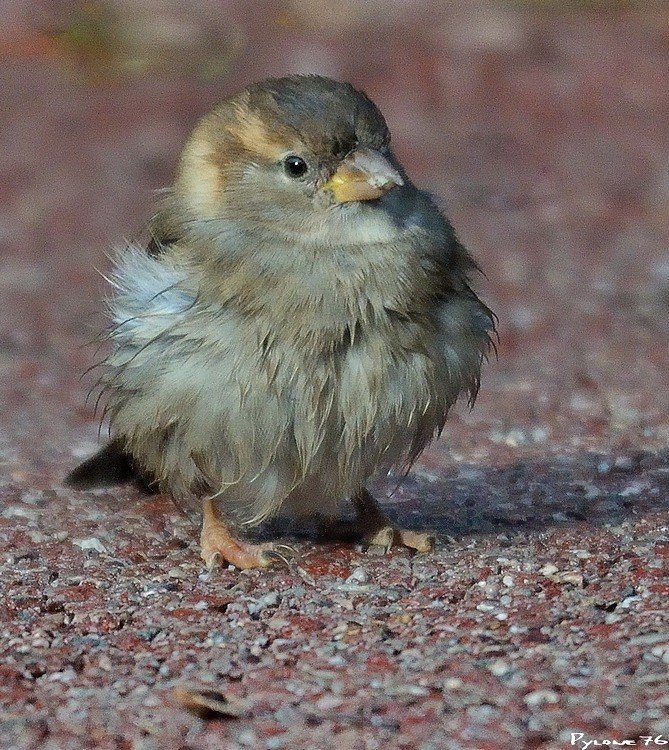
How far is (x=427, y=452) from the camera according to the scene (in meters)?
5.71

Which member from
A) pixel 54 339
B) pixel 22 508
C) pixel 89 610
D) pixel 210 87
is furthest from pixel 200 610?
pixel 210 87

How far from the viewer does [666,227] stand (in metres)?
8.41

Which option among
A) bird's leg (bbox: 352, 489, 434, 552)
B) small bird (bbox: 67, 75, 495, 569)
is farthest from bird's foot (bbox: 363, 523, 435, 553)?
small bird (bbox: 67, 75, 495, 569)

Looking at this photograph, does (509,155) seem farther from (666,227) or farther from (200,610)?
(200,610)

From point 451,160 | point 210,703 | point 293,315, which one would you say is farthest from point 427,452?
point 451,160

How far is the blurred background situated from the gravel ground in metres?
0.02

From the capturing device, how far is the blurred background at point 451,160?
6379 millimetres

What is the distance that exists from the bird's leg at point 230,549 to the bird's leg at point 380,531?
0.90 ft

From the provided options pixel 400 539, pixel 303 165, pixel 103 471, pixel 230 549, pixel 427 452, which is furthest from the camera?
pixel 427 452

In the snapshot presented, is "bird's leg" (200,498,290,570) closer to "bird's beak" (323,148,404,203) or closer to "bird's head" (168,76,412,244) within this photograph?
"bird's head" (168,76,412,244)

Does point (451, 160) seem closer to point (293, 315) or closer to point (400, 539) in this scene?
point (400, 539)

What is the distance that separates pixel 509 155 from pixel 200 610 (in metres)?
6.11

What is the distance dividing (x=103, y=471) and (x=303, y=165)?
1.47 meters

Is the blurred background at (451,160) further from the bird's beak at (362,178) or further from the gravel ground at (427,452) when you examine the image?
the bird's beak at (362,178)
